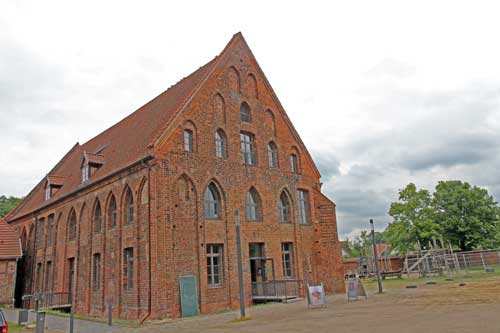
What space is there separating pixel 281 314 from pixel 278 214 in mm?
8176

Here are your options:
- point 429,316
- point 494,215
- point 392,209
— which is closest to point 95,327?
point 429,316

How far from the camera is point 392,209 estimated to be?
4778 cm

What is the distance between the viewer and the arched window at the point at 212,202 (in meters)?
19.9

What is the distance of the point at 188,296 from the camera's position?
1733 centimetres

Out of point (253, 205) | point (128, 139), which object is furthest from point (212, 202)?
point (128, 139)

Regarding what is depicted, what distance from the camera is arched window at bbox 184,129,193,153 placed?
1966 cm

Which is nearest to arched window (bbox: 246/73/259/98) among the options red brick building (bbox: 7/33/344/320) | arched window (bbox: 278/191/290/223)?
red brick building (bbox: 7/33/344/320)

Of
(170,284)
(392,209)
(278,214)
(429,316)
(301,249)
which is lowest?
(429,316)

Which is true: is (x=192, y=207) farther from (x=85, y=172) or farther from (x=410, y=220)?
(x=410, y=220)

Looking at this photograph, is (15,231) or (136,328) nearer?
(136,328)

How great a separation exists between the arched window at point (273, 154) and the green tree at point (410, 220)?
→ 2673 cm

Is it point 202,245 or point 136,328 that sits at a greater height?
point 202,245

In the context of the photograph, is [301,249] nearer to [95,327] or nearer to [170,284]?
[170,284]

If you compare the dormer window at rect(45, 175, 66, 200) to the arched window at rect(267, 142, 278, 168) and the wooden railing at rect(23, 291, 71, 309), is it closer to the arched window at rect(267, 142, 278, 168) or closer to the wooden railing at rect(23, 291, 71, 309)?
the wooden railing at rect(23, 291, 71, 309)
